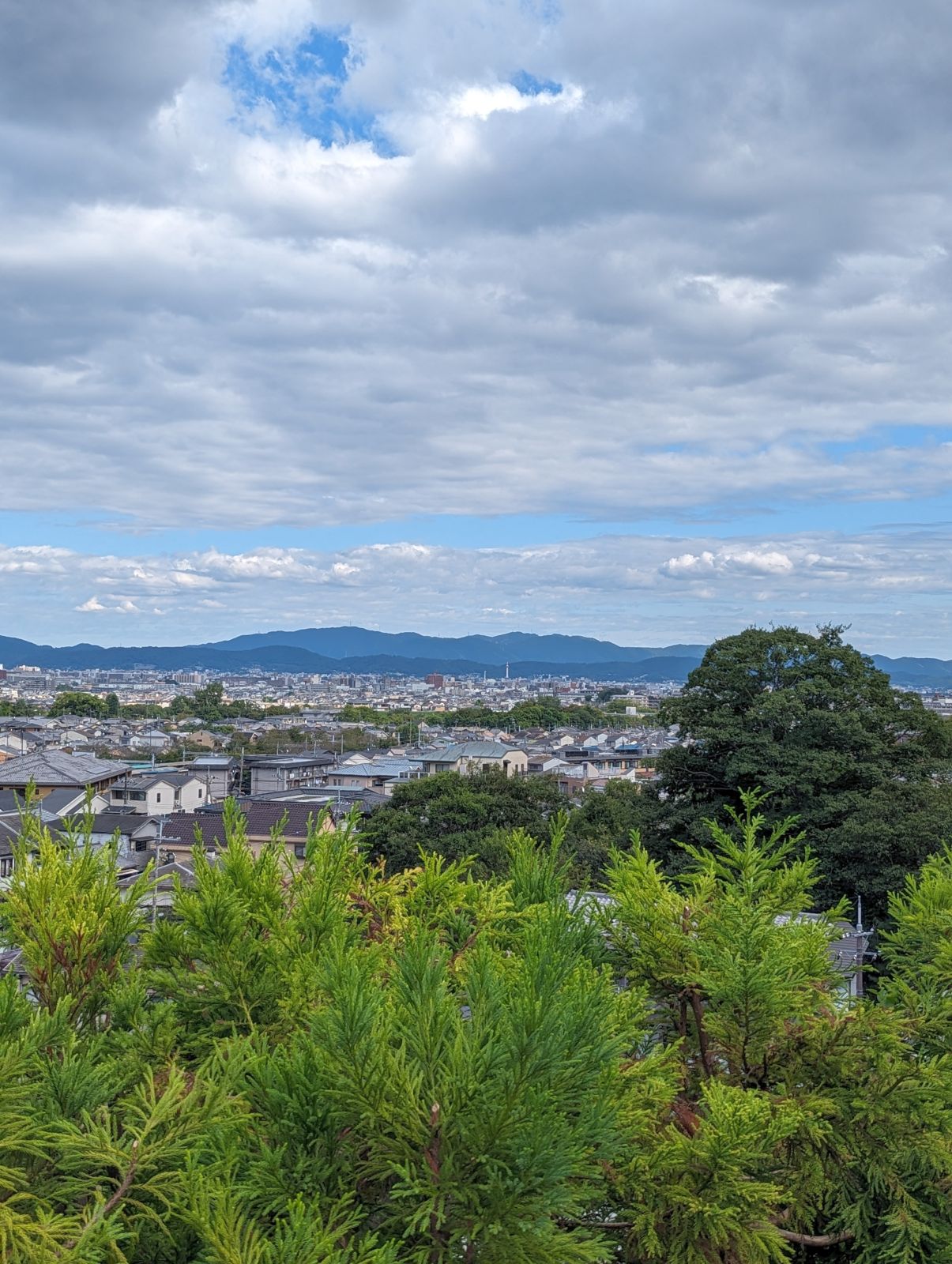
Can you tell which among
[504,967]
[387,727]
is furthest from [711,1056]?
[387,727]

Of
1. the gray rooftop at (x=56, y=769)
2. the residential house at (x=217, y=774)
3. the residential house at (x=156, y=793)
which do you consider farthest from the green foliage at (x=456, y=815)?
the residential house at (x=217, y=774)

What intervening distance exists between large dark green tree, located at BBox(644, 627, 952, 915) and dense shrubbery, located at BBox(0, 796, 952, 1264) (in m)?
12.4

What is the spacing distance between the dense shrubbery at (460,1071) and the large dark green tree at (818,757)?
12378 mm

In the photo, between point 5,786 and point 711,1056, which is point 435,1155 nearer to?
point 711,1056

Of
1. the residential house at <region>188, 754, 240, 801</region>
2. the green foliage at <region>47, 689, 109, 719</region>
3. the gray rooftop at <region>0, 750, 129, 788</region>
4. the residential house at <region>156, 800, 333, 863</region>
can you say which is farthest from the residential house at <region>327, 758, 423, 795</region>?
the green foliage at <region>47, 689, 109, 719</region>

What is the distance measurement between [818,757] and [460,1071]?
16260mm

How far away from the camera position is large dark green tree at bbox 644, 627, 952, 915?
1681cm

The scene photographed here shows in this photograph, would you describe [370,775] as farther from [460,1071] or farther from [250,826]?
[460,1071]

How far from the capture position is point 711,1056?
4.14m

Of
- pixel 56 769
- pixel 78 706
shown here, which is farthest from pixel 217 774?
pixel 78 706

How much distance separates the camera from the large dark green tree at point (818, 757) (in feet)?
55.2

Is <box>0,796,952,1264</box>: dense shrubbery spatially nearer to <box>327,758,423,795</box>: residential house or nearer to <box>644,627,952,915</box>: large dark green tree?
<box>644,627,952,915</box>: large dark green tree

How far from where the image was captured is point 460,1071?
2.72 m

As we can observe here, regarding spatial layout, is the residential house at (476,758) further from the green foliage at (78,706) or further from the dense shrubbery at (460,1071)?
the dense shrubbery at (460,1071)
